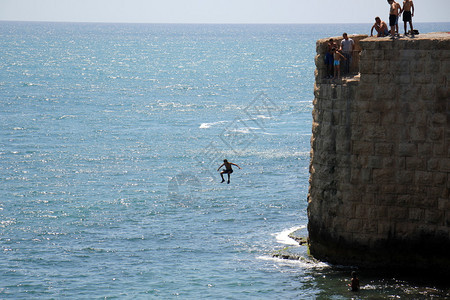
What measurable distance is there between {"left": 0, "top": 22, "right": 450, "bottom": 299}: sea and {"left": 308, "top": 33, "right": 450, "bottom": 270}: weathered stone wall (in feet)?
4.55

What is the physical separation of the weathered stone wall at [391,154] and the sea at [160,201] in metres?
1.39

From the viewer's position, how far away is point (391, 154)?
29.9 meters

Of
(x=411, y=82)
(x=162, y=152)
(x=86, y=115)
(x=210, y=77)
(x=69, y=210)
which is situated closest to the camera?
(x=411, y=82)

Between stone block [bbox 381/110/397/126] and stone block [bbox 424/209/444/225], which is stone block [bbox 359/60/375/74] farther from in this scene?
stone block [bbox 424/209/444/225]

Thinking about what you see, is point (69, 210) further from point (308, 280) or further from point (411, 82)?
point (411, 82)

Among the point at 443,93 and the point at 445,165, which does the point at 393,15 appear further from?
the point at 445,165

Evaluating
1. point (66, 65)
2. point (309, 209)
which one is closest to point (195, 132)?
point (309, 209)

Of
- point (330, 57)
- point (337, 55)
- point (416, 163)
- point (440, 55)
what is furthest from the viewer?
point (330, 57)

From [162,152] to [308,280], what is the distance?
3840 cm

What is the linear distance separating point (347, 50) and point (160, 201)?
73.4 feet

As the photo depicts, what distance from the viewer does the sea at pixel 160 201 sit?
3406 cm

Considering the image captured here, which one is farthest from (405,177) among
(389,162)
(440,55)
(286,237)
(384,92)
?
(286,237)

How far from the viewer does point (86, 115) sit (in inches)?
3693

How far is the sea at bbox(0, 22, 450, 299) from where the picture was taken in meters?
34.1
